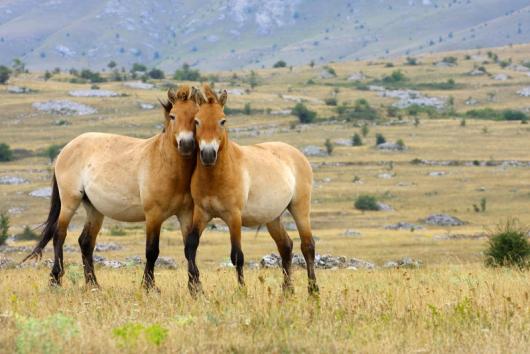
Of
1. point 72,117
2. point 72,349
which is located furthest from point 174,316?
point 72,117

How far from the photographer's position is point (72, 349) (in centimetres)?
859

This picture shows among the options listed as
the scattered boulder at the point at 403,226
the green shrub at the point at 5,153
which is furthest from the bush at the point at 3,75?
the scattered boulder at the point at 403,226

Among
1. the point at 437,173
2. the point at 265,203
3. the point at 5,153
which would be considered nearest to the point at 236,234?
the point at 265,203

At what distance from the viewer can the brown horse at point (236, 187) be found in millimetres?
12570

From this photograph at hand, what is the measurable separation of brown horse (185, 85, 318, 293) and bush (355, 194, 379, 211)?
4156 centimetres

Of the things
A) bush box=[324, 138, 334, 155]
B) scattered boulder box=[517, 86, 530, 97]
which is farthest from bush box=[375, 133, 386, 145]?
scattered boulder box=[517, 86, 530, 97]

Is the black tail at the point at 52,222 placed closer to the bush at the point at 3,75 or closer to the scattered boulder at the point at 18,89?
the scattered boulder at the point at 18,89

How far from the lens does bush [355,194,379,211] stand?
184 ft

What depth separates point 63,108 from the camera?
9775 cm

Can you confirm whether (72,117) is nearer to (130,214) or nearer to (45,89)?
(45,89)

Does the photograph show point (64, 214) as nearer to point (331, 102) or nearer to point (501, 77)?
point (331, 102)

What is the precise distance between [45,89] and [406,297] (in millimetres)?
98419

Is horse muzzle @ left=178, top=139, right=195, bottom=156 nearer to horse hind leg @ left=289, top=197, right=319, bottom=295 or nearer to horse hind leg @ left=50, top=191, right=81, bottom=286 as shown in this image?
horse hind leg @ left=289, top=197, right=319, bottom=295

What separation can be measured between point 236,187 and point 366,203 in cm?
4382
